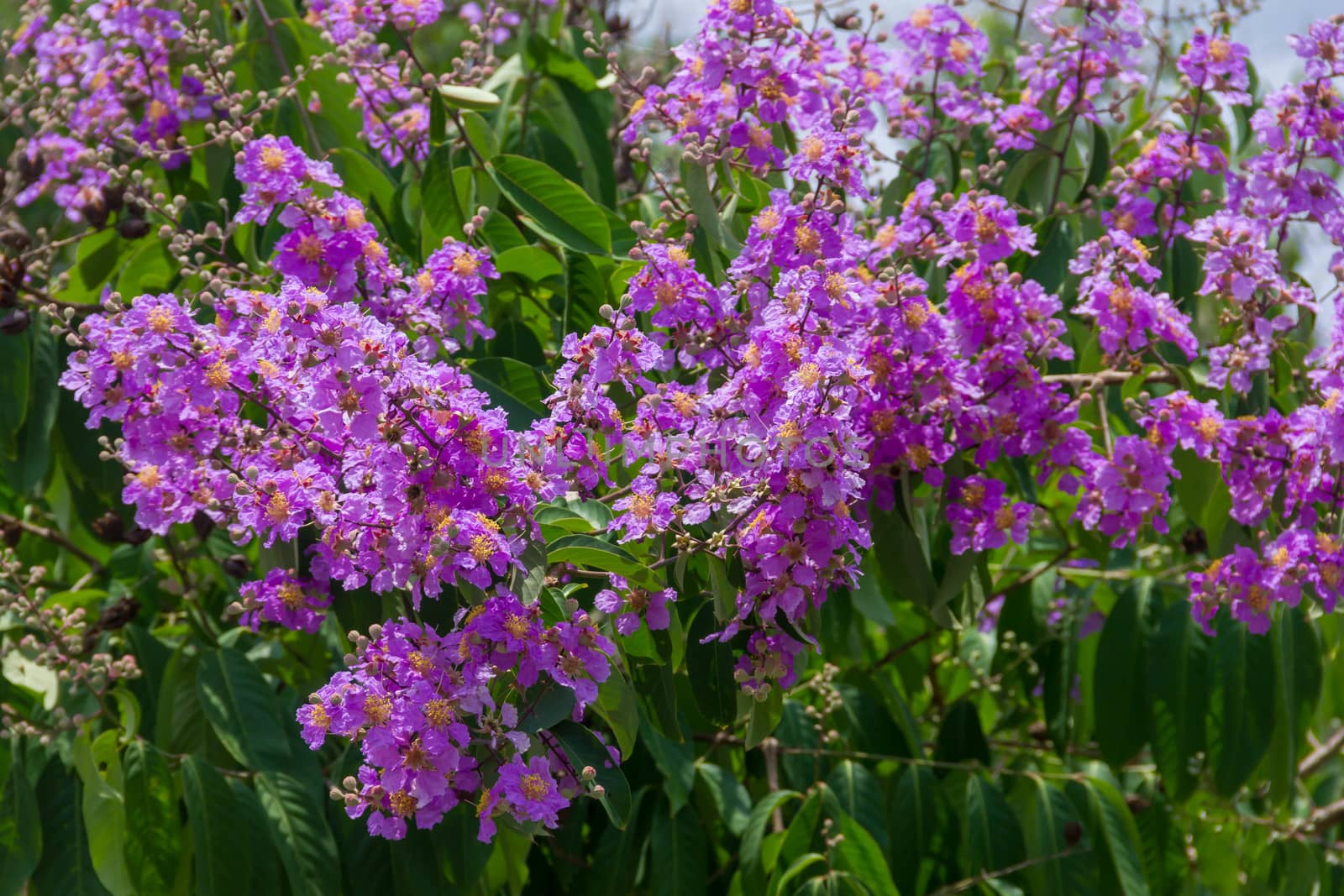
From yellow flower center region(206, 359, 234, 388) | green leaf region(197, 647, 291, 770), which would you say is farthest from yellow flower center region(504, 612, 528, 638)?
green leaf region(197, 647, 291, 770)

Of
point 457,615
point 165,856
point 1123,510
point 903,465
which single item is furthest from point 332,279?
point 1123,510

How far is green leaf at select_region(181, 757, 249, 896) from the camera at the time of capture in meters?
1.82

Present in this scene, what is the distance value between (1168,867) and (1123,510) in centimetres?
100

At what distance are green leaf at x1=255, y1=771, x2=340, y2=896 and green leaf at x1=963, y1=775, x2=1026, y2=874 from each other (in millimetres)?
1018

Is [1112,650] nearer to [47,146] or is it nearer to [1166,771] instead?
[1166,771]

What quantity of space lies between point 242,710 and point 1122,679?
1413 mm

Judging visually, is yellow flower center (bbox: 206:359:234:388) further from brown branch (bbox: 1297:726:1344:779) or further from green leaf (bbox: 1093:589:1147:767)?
brown branch (bbox: 1297:726:1344:779)

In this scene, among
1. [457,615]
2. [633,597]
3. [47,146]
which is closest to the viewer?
[457,615]

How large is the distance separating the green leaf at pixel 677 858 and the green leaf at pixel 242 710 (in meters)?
0.55

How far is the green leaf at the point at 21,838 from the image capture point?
74.7 inches

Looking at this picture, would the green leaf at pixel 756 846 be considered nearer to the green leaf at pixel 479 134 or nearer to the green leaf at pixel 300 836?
the green leaf at pixel 300 836

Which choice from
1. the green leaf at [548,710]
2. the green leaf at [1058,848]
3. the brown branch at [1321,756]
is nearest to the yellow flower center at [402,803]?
the green leaf at [548,710]

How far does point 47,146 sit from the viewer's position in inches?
97.6

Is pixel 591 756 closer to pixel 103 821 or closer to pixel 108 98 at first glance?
pixel 103 821
